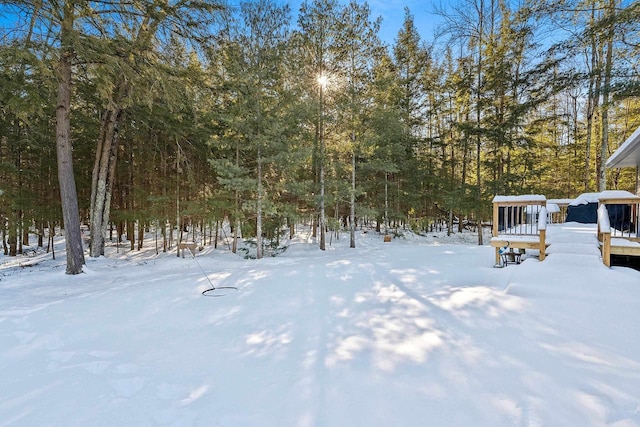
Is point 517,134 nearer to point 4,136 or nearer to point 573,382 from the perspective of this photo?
point 573,382

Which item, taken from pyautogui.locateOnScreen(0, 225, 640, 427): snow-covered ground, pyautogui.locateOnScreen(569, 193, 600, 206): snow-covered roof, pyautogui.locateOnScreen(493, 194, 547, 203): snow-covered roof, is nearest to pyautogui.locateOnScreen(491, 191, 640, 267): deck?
pyautogui.locateOnScreen(493, 194, 547, 203): snow-covered roof

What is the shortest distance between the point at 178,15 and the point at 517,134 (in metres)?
12.4

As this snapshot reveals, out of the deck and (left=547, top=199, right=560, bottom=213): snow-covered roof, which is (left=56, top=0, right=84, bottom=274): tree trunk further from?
(left=547, top=199, right=560, bottom=213): snow-covered roof

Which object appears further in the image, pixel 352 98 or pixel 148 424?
pixel 352 98

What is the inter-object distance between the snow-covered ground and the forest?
14.8 feet

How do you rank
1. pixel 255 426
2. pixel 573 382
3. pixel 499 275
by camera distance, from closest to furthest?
pixel 255 426 → pixel 573 382 → pixel 499 275

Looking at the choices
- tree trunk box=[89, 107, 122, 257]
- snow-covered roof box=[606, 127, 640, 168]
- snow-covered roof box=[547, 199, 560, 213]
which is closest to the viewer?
snow-covered roof box=[606, 127, 640, 168]

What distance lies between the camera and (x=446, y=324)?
338cm

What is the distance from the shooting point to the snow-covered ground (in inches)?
78.1

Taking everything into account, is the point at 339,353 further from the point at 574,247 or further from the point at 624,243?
the point at 624,243

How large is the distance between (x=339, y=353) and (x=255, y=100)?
25.4 feet

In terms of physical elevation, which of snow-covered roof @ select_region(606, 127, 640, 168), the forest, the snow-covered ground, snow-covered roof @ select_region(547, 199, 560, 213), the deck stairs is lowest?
the snow-covered ground

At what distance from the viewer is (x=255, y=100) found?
8633 millimetres

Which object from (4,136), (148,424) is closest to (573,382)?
(148,424)
